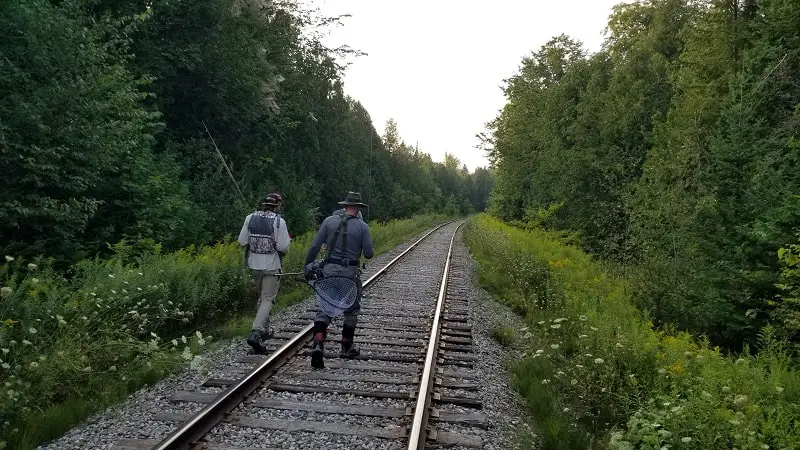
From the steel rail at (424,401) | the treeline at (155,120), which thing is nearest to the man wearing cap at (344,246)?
the steel rail at (424,401)

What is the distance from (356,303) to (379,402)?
1.66 meters

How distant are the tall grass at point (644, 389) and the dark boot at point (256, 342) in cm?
A: 334

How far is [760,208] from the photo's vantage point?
966 centimetres

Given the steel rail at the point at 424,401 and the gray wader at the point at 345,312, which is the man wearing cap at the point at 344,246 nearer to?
the gray wader at the point at 345,312

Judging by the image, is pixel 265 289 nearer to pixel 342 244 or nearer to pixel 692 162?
pixel 342 244

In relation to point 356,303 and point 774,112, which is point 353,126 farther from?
point 356,303

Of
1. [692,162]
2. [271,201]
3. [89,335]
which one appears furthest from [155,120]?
[692,162]

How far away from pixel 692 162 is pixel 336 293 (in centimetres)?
1412

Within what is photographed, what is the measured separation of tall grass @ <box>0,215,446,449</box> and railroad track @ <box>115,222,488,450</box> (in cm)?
81

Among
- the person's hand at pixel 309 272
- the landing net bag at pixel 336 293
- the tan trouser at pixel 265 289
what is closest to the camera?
the landing net bag at pixel 336 293

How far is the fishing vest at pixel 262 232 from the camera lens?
6.96 metres

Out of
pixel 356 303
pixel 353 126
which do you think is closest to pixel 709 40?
pixel 356 303

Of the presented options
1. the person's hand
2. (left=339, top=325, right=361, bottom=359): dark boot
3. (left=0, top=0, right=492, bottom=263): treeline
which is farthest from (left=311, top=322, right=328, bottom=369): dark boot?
(left=0, top=0, right=492, bottom=263): treeline

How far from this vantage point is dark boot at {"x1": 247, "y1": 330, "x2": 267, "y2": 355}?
679 centimetres
